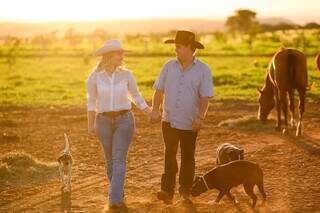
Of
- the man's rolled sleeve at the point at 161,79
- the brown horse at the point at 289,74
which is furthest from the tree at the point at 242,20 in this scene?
the man's rolled sleeve at the point at 161,79

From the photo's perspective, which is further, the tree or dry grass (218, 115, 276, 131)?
the tree

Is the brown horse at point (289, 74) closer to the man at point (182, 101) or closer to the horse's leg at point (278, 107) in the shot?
the horse's leg at point (278, 107)

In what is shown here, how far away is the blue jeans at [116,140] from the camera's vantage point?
24.2ft

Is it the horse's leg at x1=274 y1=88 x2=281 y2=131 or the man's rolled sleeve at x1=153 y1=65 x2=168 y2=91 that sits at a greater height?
the man's rolled sleeve at x1=153 y1=65 x2=168 y2=91

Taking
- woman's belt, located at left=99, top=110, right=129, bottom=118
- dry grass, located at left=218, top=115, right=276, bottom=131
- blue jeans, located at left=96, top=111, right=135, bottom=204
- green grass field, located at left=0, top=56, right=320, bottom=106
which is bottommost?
green grass field, located at left=0, top=56, right=320, bottom=106

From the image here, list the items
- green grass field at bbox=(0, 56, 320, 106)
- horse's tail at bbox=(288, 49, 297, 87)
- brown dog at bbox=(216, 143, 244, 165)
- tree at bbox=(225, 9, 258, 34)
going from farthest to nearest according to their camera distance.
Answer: tree at bbox=(225, 9, 258, 34) → green grass field at bbox=(0, 56, 320, 106) → horse's tail at bbox=(288, 49, 297, 87) → brown dog at bbox=(216, 143, 244, 165)

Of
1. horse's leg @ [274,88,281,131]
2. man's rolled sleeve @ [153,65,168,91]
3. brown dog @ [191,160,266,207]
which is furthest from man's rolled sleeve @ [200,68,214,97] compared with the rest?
horse's leg @ [274,88,281,131]

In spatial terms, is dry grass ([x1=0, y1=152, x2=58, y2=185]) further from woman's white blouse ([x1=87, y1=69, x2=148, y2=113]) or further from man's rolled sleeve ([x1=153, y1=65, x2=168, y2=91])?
man's rolled sleeve ([x1=153, y1=65, x2=168, y2=91])

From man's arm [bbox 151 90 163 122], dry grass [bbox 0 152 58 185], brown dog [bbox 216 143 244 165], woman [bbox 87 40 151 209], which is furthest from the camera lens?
dry grass [bbox 0 152 58 185]

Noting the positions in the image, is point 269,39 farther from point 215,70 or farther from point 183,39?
point 183,39

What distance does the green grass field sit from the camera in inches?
790

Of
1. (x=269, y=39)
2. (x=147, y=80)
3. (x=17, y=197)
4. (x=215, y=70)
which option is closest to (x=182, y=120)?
(x=17, y=197)

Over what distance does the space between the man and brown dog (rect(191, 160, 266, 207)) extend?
304mm

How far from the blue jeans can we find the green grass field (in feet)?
37.6
